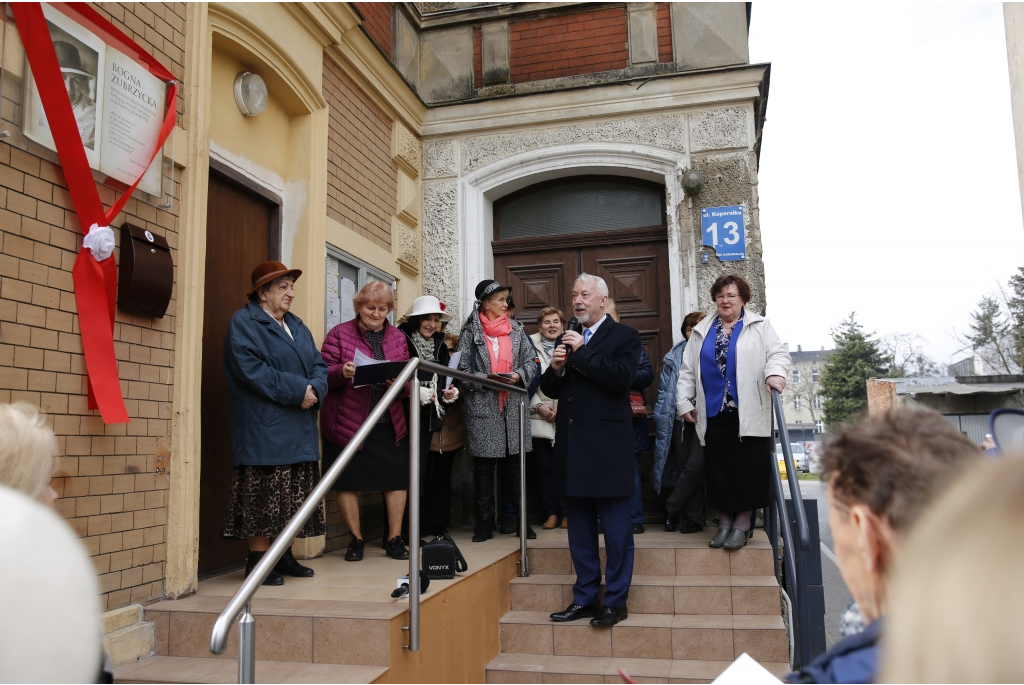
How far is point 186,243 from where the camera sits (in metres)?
3.57

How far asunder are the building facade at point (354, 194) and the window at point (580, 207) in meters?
0.02

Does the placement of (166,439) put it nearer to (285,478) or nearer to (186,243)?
(285,478)

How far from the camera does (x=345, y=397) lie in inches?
170

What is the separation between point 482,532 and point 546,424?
85 cm

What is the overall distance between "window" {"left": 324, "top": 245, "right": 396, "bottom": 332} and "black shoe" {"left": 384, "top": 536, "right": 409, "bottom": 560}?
1.38 m

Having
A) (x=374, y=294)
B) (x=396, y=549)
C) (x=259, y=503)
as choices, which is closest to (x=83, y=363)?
(x=259, y=503)

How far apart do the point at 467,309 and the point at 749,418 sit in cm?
278

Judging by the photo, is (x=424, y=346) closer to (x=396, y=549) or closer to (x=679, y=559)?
(x=396, y=549)

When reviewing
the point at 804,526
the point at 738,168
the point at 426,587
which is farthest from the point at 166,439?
the point at 738,168

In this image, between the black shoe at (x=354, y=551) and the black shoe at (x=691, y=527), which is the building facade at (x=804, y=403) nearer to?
the black shoe at (x=691, y=527)

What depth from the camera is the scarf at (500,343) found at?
16.2 feet

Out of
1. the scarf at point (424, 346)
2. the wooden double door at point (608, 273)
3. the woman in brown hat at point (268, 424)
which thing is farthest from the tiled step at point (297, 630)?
the wooden double door at point (608, 273)

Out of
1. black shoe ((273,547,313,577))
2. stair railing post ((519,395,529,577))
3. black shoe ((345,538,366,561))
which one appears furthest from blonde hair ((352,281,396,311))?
black shoe ((273,547,313,577))

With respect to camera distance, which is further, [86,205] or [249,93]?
[249,93]
